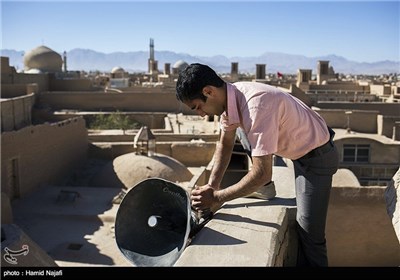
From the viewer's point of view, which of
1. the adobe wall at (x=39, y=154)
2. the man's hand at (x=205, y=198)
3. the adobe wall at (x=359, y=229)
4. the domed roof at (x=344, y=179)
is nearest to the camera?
the man's hand at (x=205, y=198)

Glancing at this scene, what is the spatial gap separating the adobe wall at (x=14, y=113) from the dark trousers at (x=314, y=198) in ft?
56.2

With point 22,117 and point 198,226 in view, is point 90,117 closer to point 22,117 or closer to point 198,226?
point 22,117

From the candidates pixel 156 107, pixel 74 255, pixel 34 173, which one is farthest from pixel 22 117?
pixel 74 255

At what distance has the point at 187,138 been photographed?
19828 mm

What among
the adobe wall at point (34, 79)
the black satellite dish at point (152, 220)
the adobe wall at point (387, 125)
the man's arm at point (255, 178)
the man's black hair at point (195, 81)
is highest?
the man's black hair at point (195, 81)

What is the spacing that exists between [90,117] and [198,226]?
24.2 meters

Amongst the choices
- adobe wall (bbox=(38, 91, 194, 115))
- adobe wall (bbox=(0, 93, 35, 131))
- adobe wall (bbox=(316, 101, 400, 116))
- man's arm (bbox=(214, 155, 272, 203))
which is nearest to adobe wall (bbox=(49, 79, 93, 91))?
adobe wall (bbox=(38, 91, 194, 115))

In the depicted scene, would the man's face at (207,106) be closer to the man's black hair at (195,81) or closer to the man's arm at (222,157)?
the man's black hair at (195,81)

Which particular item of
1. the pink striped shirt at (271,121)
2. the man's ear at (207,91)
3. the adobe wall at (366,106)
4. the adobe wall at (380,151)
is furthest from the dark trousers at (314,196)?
the adobe wall at (366,106)

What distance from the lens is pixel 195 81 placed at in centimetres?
266

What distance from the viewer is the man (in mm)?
2559

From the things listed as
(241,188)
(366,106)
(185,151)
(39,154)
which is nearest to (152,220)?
(241,188)

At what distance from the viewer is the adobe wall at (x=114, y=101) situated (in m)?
29.2

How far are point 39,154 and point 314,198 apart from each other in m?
13.3
